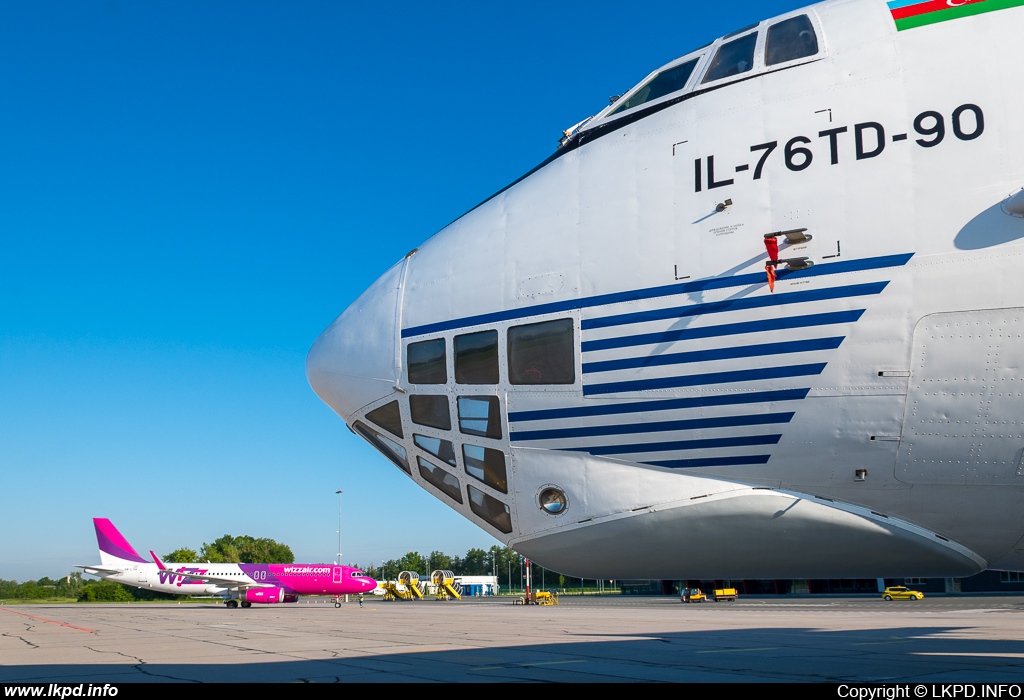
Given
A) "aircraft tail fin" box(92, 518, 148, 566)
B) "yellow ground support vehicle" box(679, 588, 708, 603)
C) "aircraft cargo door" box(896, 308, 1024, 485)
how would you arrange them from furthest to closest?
1. "aircraft tail fin" box(92, 518, 148, 566)
2. "yellow ground support vehicle" box(679, 588, 708, 603)
3. "aircraft cargo door" box(896, 308, 1024, 485)

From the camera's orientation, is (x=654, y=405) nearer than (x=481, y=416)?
Yes

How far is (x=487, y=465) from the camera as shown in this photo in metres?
5.05

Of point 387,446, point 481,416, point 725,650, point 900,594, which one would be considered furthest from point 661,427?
point 900,594

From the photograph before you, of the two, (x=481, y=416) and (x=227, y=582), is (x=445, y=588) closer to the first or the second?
(x=227, y=582)

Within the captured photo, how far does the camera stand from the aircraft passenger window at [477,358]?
501cm

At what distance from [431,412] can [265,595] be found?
175 feet

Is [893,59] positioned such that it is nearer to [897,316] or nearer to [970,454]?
[897,316]

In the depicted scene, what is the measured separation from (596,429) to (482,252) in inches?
59.4

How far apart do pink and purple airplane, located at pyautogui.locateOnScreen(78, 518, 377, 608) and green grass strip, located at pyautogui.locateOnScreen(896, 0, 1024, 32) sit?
5233cm

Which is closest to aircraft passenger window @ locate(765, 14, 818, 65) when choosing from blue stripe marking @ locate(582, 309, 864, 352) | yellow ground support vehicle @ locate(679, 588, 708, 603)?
blue stripe marking @ locate(582, 309, 864, 352)

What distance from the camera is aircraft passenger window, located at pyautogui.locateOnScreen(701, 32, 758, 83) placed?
4875 mm

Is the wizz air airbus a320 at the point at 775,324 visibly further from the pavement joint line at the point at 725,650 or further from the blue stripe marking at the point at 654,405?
the pavement joint line at the point at 725,650

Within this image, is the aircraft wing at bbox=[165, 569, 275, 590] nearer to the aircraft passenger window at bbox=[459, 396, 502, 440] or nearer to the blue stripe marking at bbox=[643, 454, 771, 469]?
the aircraft passenger window at bbox=[459, 396, 502, 440]

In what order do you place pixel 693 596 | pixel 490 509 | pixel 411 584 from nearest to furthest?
pixel 490 509 → pixel 693 596 → pixel 411 584
